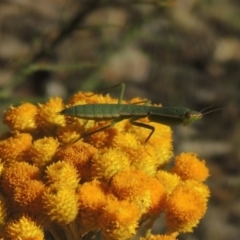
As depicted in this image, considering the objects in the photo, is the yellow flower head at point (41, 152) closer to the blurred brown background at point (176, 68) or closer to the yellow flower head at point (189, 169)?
the yellow flower head at point (189, 169)

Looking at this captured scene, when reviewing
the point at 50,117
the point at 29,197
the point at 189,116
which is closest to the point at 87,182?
the point at 29,197

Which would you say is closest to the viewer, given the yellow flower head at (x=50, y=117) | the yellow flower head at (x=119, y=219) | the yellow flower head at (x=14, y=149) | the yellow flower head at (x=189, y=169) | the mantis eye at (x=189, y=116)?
the yellow flower head at (x=119, y=219)

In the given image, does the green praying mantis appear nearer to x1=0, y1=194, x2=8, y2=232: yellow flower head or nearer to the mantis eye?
the mantis eye

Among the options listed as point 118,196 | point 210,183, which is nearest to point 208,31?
point 210,183

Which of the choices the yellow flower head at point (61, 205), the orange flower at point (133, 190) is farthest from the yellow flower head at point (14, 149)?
the orange flower at point (133, 190)

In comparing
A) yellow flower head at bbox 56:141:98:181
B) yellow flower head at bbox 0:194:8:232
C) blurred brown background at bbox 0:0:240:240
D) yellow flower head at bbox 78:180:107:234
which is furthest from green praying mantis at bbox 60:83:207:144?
blurred brown background at bbox 0:0:240:240

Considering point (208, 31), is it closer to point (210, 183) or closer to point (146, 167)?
point (210, 183)
